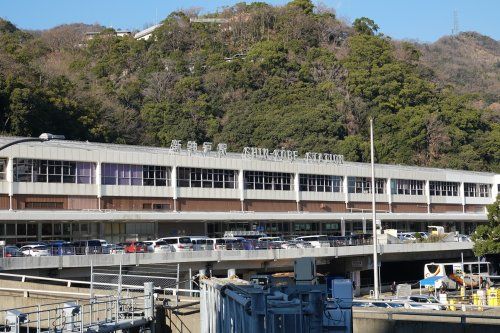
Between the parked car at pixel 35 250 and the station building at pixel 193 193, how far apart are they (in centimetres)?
570

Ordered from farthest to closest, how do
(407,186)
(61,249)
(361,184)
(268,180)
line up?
(407,186) < (361,184) < (268,180) < (61,249)

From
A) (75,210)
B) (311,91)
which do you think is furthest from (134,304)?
(311,91)

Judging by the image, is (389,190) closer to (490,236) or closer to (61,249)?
(490,236)

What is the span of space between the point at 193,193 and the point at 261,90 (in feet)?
234

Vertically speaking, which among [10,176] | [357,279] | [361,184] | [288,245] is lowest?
[357,279]

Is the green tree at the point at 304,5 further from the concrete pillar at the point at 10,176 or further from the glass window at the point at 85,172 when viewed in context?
the concrete pillar at the point at 10,176

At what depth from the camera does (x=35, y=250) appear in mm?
47594

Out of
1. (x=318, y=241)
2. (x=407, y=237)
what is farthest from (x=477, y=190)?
(x=318, y=241)

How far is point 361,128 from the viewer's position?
13338 cm

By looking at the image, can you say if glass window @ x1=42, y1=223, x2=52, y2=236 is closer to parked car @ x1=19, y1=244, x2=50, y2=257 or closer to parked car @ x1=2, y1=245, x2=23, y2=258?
parked car @ x1=19, y1=244, x2=50, y2=257

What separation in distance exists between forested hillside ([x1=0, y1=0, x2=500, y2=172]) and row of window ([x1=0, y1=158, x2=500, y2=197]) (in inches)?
1283

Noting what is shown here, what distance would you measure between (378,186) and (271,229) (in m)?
15.3

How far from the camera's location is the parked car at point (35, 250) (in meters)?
47.1

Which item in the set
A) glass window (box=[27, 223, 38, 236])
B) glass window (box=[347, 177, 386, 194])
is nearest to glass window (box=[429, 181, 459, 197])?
glass window (box=[347, 177, 386, 194])
